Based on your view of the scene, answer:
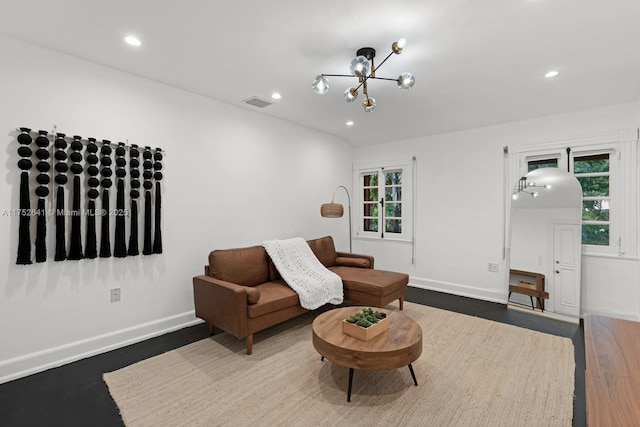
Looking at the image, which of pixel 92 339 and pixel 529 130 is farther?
pixel 529 130

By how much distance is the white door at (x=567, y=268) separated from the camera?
3727mm

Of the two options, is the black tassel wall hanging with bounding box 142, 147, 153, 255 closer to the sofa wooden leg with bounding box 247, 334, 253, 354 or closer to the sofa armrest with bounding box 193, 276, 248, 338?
the sofa armrest with bounding box 193, 276, 248, 338

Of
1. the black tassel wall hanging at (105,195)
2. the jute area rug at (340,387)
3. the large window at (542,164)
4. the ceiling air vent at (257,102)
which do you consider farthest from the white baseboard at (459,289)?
the black tassel wall hanging at (105,195)

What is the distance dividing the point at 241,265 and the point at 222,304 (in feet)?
2.02

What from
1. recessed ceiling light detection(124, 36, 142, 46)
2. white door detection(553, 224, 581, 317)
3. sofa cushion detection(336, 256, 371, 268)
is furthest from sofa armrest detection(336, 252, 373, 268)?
recessed ceiling light detection(124, 36, 142, 46)

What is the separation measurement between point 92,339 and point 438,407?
2.97 m

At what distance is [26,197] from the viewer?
2.42 meters

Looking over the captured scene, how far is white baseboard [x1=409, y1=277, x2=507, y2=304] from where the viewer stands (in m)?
4.39

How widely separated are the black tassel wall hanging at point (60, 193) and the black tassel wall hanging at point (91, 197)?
0.16 m

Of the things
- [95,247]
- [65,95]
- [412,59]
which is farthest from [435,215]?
[65,95]

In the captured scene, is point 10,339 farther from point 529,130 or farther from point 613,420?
point 529,130

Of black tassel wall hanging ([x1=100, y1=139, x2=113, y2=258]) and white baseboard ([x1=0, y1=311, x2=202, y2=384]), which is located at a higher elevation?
black tassel wall hanging ([x1=100, y1=139, x2=113, y2=258])

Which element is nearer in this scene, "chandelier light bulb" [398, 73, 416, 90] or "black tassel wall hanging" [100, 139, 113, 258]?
"chandelier light bulb" [398, 73, 416, 90]

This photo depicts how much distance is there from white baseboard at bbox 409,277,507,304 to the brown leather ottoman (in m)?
1.31
